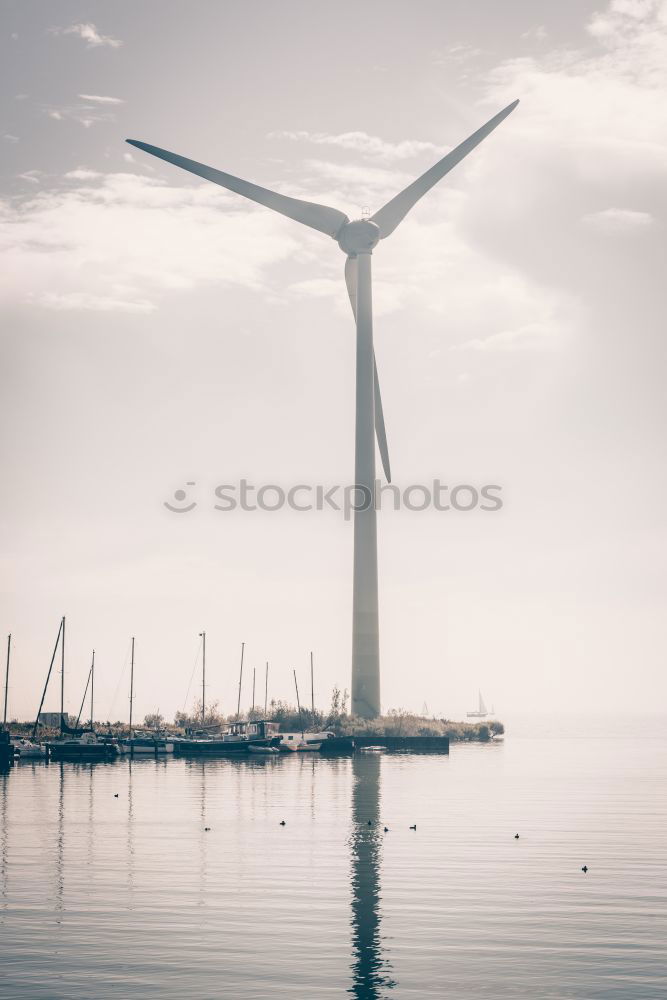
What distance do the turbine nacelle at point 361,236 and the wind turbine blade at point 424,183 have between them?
1.16 m

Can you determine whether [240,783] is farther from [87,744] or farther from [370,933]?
[370,933]

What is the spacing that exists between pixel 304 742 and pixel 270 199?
70094mm

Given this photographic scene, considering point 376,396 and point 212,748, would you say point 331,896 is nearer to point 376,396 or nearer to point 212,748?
point 376,396

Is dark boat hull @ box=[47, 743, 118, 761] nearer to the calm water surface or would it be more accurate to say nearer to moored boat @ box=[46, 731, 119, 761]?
moored boat @ box=[46, 731, 119, 761]

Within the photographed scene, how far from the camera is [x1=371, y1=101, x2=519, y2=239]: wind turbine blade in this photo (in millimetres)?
131625

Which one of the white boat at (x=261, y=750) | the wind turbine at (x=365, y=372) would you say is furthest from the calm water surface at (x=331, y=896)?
the white boat at (x=261, y=750)

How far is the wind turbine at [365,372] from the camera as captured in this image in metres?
134

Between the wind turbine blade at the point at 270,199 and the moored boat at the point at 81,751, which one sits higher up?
the wind turbine blade at the point at 270,199

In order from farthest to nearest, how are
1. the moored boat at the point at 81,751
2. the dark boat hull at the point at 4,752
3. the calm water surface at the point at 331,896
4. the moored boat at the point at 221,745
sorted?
1. the moored boat at the point at 221,745
2. the moored boat at the point at 81,751
3. the dark boat hull at the point at 4,752
4. the calm water surface at the point at 331,896

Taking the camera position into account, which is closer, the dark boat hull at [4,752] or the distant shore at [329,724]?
the dark boat hull at [4,752]

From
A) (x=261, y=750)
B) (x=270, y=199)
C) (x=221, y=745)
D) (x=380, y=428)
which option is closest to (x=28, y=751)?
(x=221, y=745)

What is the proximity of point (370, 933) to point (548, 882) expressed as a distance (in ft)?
40.3

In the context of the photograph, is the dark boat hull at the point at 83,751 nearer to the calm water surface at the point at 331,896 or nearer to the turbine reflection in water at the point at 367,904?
the calm water surface at the point at 331,896

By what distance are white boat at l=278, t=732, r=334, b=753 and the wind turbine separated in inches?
330
